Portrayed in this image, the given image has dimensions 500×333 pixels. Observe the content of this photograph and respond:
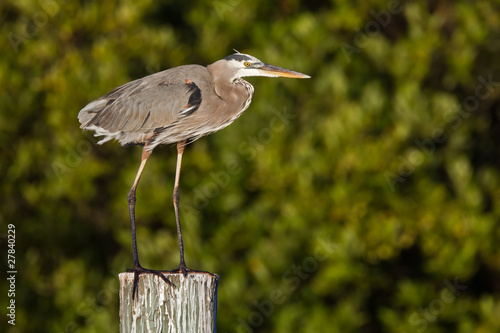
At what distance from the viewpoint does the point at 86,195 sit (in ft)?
29.7

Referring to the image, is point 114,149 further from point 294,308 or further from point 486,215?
point 486,215

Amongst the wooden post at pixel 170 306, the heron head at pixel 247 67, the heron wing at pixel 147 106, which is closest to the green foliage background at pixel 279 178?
the heron wing at pixel 147 106

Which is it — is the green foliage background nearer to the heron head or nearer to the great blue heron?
the great blue heron

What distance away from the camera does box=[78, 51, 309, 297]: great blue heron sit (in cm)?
507

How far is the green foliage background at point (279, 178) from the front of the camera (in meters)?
8.44

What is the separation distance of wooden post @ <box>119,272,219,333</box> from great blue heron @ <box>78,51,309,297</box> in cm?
78

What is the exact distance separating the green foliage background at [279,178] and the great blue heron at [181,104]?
323cm

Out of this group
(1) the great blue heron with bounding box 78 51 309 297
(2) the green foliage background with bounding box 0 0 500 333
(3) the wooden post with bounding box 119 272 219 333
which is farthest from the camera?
(2) the green foliage background with bounding box 0 0 500 333

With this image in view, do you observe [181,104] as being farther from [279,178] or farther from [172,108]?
[279,178]

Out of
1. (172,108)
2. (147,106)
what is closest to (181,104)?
(172,108)

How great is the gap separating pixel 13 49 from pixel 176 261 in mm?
3433

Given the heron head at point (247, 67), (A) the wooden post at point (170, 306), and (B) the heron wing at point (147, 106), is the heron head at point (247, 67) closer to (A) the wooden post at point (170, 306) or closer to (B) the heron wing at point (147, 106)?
(B) the heron wing at point (147, 106)

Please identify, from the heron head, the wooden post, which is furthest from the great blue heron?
the wooden post

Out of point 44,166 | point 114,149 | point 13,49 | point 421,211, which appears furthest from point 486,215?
point 13,49
